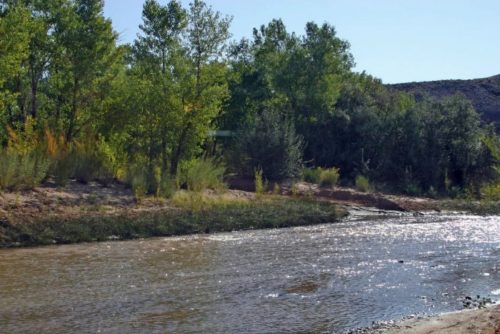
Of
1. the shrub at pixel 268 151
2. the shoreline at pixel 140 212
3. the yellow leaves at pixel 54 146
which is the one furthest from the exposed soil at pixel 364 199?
the yellow leaves at pixel 54 146

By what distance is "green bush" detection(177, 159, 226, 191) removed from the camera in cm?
2628

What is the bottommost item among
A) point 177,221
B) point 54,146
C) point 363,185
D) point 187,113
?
point 177,221

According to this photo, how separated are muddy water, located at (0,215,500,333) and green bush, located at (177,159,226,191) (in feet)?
20.1

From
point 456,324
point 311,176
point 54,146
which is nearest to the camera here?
point 456,324

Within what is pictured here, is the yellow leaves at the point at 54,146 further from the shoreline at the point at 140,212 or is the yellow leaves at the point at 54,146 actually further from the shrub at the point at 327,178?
the shrub at the point at 327,178

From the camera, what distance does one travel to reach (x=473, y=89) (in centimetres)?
6944

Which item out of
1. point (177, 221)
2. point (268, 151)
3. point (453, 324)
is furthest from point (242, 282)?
point (268, 151)

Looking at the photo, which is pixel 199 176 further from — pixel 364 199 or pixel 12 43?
pixel 12 43

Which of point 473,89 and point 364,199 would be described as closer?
point 364,199

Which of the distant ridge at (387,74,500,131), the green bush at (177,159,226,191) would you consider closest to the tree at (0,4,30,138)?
the green bush at (177,159,226,191)

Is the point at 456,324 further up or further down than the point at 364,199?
further down

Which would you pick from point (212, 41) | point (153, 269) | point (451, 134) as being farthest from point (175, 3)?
point (451, 134)

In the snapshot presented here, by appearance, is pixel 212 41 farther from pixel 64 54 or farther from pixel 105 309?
pixel 105 309

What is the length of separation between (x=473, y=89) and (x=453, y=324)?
209 ft
